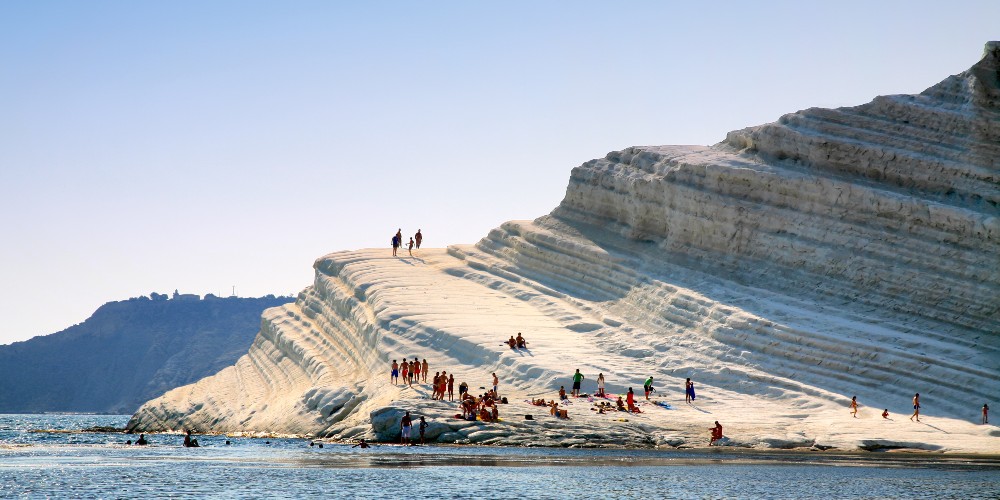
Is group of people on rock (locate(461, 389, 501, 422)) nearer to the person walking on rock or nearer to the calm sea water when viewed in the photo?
the calm sea water

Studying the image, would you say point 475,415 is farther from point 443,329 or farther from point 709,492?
point 709,492

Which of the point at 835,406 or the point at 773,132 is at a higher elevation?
the point at 773,132

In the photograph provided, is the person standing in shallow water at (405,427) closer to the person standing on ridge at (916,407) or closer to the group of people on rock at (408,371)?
the group of people on rock at (408,371)

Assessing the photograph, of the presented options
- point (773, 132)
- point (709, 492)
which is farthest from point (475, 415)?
point (773, 132)

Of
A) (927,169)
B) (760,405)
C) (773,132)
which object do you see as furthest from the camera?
(773,132)

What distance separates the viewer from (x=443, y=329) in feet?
167

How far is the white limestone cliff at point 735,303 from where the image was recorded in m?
42.1

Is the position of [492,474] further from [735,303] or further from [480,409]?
[735,303]

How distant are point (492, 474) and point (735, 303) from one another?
20.3 meters

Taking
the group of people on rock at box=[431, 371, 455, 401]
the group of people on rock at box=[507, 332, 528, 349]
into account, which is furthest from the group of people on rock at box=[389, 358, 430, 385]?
the group of people on rock at box=[507, 332, 528, 349]

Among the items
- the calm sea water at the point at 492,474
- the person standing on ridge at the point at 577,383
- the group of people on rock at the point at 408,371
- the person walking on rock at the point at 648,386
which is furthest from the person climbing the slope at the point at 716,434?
the group of people on rock at the point at 408,371

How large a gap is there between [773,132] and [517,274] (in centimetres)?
1338

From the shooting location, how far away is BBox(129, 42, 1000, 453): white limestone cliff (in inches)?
1658

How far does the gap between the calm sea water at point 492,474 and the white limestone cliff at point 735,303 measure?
3.53 meters
